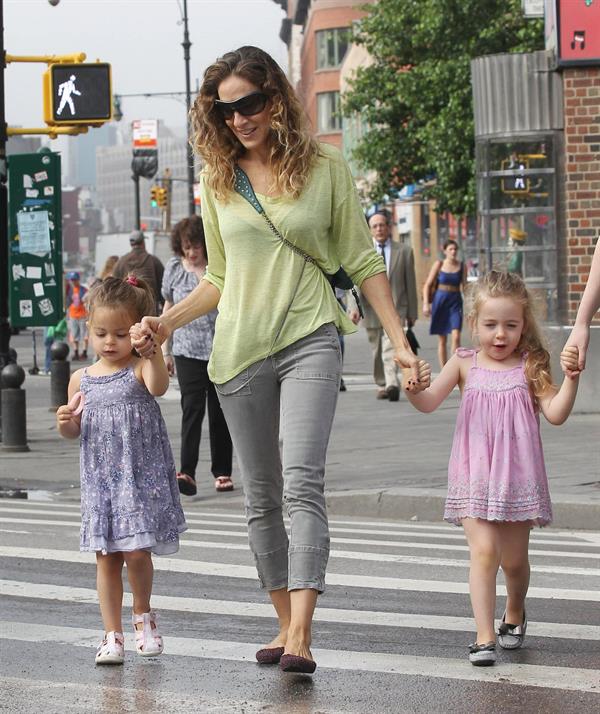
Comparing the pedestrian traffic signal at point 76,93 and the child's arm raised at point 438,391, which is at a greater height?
the pedestrian traffic signal at point 76,93

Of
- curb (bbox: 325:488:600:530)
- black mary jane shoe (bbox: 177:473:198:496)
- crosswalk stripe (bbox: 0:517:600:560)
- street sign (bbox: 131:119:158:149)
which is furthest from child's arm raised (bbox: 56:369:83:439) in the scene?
street sign (bbox: 131:119:158:149)

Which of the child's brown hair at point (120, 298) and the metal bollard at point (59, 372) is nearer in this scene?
the child's brown hair at point (120, 298)

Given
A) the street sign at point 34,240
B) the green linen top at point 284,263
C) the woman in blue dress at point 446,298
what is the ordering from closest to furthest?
the green linen top at point 284,263
the street sign at point 34,240
the woman in blue dress at point 446,298

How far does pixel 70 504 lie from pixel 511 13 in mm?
33079

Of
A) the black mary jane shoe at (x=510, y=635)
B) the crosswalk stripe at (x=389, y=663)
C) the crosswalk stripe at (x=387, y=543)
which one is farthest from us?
the crosswalk stripe at (x=387, y=543)

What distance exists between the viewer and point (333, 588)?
697 centimetres

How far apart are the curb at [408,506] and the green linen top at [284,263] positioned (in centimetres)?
437

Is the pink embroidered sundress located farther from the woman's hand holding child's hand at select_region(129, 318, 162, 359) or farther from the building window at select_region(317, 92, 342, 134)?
the building window at select_region(317, 92, 342, 134)

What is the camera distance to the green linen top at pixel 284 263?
5.25m

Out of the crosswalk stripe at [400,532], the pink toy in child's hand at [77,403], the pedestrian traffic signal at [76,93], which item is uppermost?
the pedestrian traffic signal at [76,93]

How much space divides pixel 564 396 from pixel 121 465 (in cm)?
146

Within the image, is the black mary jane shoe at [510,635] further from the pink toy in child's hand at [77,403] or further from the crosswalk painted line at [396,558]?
the crosswalk painted line at [396,558]


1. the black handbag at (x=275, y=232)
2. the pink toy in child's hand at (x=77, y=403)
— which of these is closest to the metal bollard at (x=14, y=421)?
the pink toy in child's hand at (x=77, y=403)

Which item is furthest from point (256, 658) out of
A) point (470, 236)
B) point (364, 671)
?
point (470, 236)
